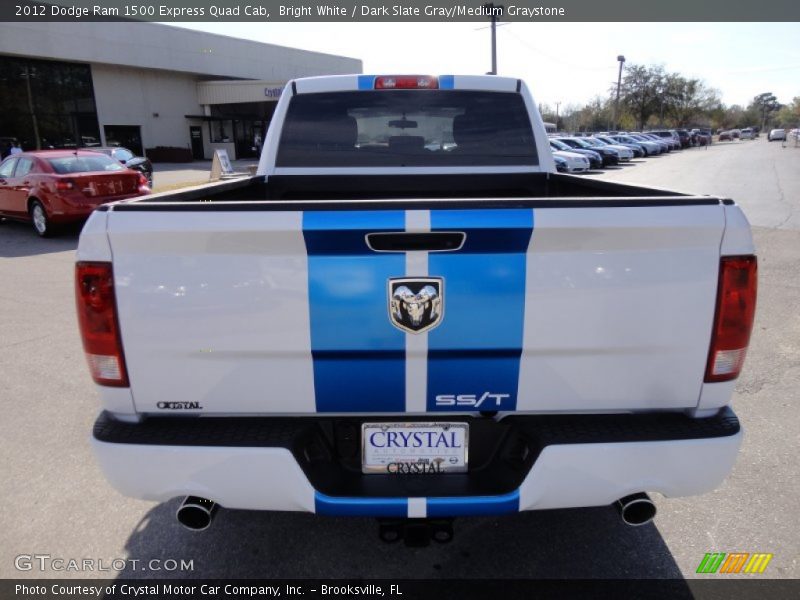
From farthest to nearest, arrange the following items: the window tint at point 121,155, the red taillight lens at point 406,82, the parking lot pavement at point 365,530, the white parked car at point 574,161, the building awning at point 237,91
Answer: the building awning at point 237,91 → the white parked car at point 574,161 → the window tint at point 121,155 → the red taillight lens at point 406,82 → the parking lot pavement at point 365,530

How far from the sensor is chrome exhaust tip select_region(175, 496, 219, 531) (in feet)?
7.17

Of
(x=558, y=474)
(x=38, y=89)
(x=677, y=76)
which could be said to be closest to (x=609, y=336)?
(x=558, y=474)

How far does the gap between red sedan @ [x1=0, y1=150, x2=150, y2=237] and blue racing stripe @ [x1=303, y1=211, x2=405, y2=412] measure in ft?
34.7

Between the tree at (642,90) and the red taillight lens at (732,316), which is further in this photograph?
the tree at (642,90)

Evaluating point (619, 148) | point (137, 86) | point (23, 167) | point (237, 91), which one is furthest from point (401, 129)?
point (237, 91)

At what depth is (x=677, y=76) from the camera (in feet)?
229

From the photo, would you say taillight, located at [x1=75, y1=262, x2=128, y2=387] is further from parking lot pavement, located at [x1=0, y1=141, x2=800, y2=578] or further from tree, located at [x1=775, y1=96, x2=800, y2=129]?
tree, located at [x1=775, y1=96, x2=800, y2=129]

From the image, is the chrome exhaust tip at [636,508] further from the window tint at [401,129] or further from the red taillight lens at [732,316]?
the window tint at [401,129]

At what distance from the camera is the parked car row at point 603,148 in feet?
83.4

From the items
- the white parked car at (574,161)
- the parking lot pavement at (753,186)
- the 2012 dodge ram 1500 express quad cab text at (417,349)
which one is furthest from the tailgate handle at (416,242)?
the white parked car at (574,161)

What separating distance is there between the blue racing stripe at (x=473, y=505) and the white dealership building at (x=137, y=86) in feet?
113

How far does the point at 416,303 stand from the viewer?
1.89 metres

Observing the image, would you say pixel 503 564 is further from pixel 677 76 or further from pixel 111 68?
pixel 677 76

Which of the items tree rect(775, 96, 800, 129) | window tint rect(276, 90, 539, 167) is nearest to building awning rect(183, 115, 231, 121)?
window tint rect(276, 90, 539, 167)
